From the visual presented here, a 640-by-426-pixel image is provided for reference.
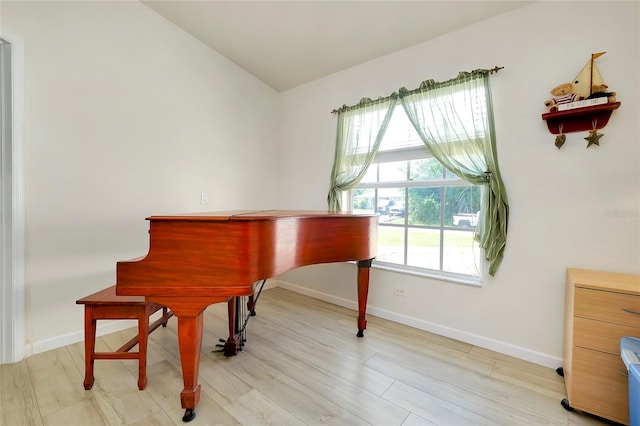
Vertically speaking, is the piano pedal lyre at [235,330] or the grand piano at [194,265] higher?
the grand piano at [194,265]

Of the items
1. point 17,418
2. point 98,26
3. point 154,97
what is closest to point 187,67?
point 154,97

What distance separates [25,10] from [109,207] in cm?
144

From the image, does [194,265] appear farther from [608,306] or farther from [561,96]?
[561,96]

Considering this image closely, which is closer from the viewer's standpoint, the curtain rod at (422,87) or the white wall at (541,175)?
the white wall at (541,175)

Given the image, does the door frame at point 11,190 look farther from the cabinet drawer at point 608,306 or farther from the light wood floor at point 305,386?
the cabinet drawer at point 608,306

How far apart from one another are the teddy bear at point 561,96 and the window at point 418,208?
2.35ft

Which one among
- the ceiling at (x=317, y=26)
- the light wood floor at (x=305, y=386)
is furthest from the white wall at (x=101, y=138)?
the light wood floor at (x=305, y=386)

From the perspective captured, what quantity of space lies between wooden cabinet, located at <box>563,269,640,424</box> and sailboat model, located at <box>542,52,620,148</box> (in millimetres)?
974

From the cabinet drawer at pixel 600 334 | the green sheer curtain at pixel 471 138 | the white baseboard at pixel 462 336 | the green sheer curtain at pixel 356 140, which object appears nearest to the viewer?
the cabinet drawer at pixel 600 334

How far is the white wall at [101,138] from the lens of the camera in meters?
1.85

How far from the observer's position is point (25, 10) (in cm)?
178

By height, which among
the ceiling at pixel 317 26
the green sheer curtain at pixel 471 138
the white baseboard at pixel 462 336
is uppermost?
the ceiling at pixel 317 26

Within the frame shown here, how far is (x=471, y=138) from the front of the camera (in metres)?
2.08

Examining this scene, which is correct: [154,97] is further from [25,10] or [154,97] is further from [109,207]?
[109,207]
